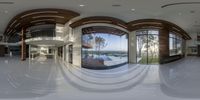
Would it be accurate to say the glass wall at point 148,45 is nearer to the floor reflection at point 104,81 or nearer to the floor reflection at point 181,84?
the floor reflection at point 181,84

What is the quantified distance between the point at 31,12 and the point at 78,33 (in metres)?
4.05

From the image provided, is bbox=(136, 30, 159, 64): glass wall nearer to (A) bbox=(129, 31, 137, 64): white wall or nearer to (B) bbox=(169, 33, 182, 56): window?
(A) bbox=(129, 31, 137, 64): white wall

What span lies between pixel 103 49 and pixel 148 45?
17.7ft

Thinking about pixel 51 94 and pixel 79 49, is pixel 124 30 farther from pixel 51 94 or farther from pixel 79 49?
pixel 51 94

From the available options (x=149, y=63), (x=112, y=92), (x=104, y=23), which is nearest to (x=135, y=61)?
(x=149, y=63)

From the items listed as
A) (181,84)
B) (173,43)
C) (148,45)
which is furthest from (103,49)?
(181,84)

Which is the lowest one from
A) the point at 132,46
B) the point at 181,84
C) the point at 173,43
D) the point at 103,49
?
the point at 181,84

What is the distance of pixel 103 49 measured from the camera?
19.1m

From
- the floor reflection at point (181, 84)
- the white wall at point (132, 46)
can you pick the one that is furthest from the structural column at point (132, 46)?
the floor reflection at point (181, 84)

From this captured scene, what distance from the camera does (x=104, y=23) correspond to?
55.0 feet

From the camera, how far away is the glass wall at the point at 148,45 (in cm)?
1437

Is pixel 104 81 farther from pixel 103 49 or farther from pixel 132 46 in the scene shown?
pixel 103 49

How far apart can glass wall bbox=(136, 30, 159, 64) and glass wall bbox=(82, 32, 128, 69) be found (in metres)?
1.94

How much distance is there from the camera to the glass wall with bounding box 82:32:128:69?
17.7 metres
